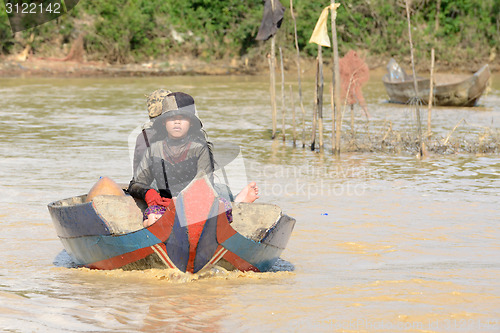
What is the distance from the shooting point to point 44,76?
31359 millimetres

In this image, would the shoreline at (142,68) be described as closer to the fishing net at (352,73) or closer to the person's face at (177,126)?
the fishing net at (352,73)

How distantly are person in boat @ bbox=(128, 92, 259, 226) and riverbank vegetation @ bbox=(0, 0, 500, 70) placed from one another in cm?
2855

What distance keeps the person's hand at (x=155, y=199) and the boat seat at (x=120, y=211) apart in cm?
31

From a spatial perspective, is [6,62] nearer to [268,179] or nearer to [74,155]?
[74,155]

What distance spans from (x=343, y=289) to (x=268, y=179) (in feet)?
16.6

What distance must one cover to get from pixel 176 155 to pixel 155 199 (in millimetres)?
357

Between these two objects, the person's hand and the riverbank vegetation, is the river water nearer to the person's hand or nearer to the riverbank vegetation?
the person's hand

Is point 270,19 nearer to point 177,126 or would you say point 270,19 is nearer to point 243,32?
point 177,126

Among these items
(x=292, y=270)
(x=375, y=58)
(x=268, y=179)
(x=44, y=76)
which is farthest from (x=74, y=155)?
(x=375, y=58)

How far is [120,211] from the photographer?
6406mm

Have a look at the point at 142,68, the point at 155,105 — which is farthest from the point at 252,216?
the point at 142,68

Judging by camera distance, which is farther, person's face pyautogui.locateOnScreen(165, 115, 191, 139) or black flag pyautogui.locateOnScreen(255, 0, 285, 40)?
black flag pyautogui.locateOnScreen(255, 0, 285, 40)

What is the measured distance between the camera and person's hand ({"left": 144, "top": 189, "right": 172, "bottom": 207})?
6.10 m

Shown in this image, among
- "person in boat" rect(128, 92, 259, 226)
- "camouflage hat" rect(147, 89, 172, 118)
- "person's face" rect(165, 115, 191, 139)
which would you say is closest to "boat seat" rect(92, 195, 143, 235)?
"person in boat" rect(128, 92, 259, 226)
